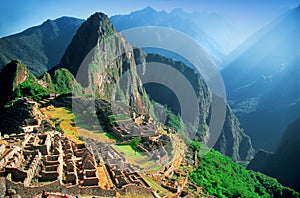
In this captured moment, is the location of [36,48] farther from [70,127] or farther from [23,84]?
[70,127]

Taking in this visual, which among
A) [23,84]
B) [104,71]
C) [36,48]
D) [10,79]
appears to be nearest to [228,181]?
[23,84]

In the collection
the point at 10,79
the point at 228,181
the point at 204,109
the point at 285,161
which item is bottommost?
the point at 228,181

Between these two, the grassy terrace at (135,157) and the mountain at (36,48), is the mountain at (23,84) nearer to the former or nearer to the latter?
the grassy terrace at (135,157)

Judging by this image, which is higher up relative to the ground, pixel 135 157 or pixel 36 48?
pixel 36 48

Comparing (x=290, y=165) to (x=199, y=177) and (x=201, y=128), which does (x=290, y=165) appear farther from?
(x=199, y=177)

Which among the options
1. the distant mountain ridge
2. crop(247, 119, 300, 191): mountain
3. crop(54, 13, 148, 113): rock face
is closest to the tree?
the distant mountain ridge

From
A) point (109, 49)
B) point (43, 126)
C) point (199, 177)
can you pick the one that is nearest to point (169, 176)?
point (199, 177)

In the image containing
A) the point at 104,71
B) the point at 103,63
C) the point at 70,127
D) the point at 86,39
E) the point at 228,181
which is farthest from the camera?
the point at 86,39

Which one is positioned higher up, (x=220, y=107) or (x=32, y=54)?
(x=32, y=54)
